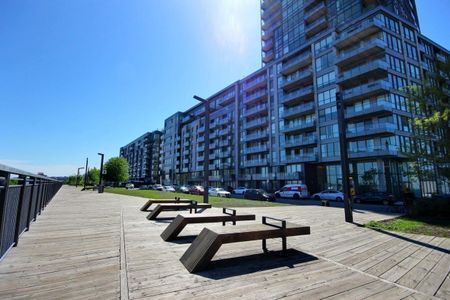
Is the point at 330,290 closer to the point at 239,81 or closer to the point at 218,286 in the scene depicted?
the point at 218,286

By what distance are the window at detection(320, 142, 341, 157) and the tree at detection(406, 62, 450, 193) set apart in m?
20.3

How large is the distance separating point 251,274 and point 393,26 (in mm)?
44877

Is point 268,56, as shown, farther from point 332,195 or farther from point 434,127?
point 434,127

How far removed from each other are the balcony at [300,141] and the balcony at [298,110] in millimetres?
4378

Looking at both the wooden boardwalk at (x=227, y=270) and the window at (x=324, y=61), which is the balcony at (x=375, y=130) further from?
the wooden boardwalk at (x=227, y=270)

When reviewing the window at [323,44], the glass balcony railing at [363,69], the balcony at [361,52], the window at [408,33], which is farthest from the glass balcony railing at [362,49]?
the window at [408,33]

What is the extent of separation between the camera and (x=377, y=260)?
4.95 m

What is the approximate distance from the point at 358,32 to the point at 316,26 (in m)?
10.2

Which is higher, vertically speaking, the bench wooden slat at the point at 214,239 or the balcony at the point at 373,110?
the balcony at the point at 373,110

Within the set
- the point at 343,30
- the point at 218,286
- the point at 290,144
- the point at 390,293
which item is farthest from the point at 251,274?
the point at 343,30

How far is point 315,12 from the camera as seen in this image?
43.2 m

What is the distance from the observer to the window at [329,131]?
119 ft

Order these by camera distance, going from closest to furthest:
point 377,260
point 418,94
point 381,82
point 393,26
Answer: point 377,260, point 418,94, point 381,82, point 393,26

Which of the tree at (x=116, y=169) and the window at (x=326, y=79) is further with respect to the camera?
the tree at (x=116, y=169)
